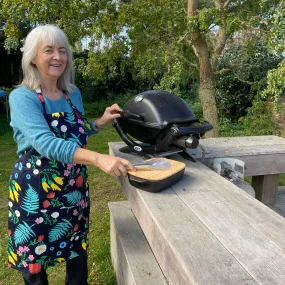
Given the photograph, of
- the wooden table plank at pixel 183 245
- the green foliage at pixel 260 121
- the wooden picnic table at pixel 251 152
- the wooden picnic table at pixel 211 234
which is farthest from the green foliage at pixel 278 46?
the green foliage at pixel 260 121

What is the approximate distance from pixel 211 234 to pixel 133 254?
0.76m

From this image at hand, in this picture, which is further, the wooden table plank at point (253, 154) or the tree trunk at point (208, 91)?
the tree trunk at point (208, 91)

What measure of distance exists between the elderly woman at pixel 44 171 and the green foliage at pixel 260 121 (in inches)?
202

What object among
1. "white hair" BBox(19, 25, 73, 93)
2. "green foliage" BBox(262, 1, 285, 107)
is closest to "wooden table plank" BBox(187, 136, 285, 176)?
"green foliage" BBox(262, 1, 285, 107)

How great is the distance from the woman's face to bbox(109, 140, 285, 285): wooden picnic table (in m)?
0.68

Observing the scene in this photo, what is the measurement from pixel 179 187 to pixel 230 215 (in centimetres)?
35

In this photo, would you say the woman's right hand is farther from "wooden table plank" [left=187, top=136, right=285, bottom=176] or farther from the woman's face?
"wooden table plank" [left=187, top=136, right=285, bottom=176]

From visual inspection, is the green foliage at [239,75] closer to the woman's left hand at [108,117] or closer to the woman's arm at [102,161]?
the woman's left hand at [108,117]

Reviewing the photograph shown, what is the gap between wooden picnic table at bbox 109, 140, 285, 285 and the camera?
0.97m

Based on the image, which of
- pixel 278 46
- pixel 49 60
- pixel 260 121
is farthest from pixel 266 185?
pixel 260 121

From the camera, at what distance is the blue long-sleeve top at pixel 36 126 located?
4.60 ft

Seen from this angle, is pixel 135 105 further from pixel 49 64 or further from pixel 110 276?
pixel 110 276

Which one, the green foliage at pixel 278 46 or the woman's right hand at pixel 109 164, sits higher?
the green foliage at pixel 278 46

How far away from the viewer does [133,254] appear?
184 cm
